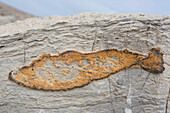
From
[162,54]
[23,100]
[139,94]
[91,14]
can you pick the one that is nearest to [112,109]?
[139,94]

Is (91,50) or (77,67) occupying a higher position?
(91,50)

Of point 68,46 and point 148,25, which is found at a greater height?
point 148,25

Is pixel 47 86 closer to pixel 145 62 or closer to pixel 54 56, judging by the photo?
pixel 54 56
